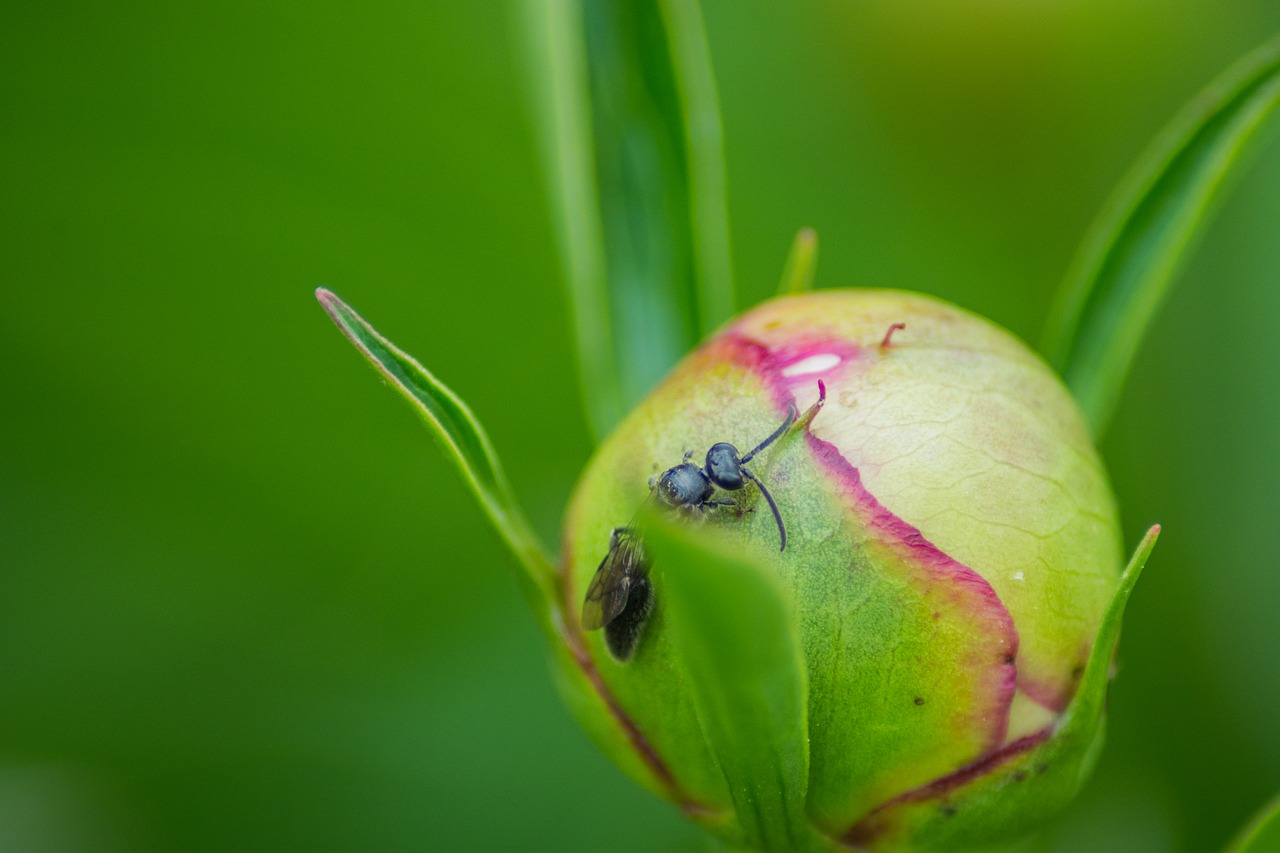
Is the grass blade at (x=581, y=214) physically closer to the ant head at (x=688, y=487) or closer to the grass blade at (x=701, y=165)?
the grass blade at (x=701, y=165)

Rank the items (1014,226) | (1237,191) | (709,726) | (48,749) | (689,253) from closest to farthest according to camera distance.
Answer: (709,726) → (689,253) → (48,749) → (1237,191) → (1014,226)

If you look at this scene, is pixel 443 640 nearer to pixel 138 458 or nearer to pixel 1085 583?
pixel 138 458

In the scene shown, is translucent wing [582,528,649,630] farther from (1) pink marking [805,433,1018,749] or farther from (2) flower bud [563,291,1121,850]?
(1) pink marking [805,433,1018,749]

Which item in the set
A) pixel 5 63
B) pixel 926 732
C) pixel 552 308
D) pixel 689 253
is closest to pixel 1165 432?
pixel 552 308

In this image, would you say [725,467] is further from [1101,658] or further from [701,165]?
[701,165]

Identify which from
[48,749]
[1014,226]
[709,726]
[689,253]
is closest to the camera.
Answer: [709,726]

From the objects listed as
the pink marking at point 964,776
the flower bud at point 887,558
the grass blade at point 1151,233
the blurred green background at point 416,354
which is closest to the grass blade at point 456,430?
the flower bud at point 887,558
